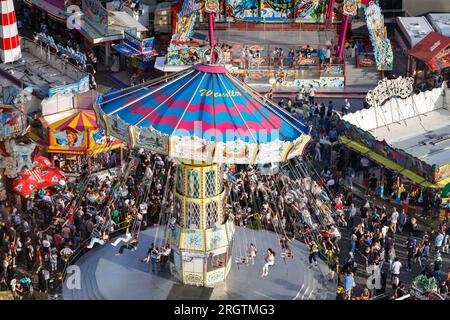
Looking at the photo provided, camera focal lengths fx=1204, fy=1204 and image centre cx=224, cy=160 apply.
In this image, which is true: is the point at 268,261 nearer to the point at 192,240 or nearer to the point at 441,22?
the point at 192,240

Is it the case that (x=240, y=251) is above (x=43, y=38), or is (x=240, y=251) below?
below

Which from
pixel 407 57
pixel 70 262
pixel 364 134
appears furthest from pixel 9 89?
pixel 407 57

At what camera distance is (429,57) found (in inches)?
2253

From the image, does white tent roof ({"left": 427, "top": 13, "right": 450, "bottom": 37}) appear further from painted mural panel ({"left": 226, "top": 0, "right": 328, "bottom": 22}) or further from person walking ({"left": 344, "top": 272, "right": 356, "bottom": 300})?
person walking ({"left": 344, "top": 272, "right": 356, "bottom": 300})

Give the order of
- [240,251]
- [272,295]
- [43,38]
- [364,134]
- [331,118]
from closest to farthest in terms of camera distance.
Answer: [272,295] < [240,251] < [364,134] < [331,118] < [43,38]

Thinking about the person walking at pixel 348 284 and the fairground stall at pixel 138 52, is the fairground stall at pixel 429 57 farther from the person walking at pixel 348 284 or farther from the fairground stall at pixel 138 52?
the person walking at pixel 348 284

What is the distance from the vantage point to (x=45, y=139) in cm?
4966

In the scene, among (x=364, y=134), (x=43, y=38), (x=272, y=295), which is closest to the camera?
(x=272, y=295)

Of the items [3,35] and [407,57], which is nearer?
[3,35]

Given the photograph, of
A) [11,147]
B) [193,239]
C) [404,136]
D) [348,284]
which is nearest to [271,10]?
[404,136]

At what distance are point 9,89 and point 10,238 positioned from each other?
9.89m

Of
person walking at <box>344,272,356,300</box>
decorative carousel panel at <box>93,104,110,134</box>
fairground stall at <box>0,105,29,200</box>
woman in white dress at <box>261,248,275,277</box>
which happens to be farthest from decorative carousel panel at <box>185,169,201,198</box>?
fairground stall at <box>0,105,29,200</box>

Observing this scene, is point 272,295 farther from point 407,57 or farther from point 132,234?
point 407,57

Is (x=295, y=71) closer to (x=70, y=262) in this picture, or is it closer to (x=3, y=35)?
(x=3, y=35)
